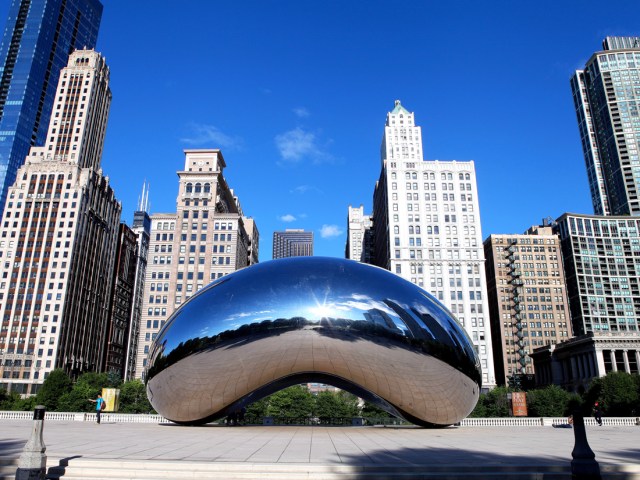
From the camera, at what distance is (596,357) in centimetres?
9519

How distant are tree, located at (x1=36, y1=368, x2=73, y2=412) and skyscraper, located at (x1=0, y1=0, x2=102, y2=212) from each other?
305 ft

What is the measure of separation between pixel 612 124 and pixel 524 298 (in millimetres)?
84834

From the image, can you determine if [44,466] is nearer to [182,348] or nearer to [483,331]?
[182,348]

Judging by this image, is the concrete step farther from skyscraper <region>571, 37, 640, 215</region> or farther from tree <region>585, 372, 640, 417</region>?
skyscraper <region>571, 37, 640, 215</region>

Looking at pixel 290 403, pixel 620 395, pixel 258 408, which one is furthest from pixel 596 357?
pixel 258 408

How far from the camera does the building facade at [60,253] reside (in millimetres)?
102125

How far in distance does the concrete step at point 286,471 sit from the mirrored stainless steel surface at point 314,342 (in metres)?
4.93

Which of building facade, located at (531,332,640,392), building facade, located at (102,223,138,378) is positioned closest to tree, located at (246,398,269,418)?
building facade, located at (531,332,640,392)

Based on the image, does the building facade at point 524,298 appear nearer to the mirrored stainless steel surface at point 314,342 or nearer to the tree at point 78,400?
the tree at point 78,400

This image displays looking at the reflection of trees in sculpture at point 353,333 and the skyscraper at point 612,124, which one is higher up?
the skyscraper at point 612,124

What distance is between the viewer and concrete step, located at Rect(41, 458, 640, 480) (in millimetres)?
8102

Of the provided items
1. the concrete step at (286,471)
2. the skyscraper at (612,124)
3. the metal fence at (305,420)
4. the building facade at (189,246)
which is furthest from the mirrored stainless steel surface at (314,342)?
the skyscraper at (612,124)

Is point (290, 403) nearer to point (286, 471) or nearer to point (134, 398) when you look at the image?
point (134, 398)

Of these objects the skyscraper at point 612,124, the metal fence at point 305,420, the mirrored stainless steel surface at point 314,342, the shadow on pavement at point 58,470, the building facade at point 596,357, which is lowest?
the metal fence at point 305,420
